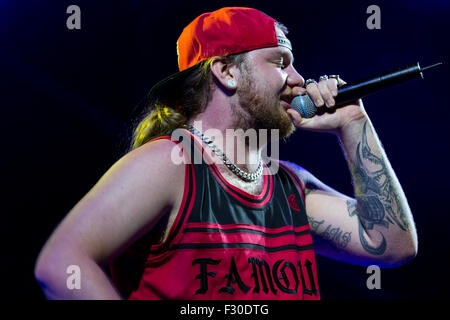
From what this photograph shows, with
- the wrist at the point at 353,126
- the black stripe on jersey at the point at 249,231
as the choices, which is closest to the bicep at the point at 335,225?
the black stripe on jersey at the point at 249,231

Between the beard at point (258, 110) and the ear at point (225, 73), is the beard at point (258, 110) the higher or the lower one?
the lower one

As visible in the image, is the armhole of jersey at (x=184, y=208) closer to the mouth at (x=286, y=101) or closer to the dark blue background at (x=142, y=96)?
the mouth at (x=286, y=101)

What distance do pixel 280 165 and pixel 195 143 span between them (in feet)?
1.80

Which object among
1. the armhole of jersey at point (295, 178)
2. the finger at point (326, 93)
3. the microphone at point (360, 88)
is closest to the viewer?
the microphone at point (360, 88)

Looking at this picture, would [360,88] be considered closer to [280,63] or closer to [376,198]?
[280,63]

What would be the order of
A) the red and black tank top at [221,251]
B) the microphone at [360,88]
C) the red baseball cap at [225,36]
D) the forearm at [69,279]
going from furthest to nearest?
the red baseball cap at [225,36] < the microphone at [360,88] < the red and black tank top at [221,251] < the forearm at [69,279]

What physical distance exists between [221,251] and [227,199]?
211mm

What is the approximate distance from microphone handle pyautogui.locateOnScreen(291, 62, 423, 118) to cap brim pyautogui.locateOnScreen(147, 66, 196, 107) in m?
0.52

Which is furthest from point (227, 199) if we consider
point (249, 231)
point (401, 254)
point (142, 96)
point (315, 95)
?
point (142, 96)

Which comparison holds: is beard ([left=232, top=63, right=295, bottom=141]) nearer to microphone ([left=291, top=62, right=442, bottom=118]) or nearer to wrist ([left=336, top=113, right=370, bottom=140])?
microphone ([left=291, top=62, right=442, bottom=118])

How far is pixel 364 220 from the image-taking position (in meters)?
1.83

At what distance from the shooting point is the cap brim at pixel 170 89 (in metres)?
1.90

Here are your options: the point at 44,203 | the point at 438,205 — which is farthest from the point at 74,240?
the point at 438,205

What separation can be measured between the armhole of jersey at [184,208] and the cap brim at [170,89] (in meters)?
0.50
